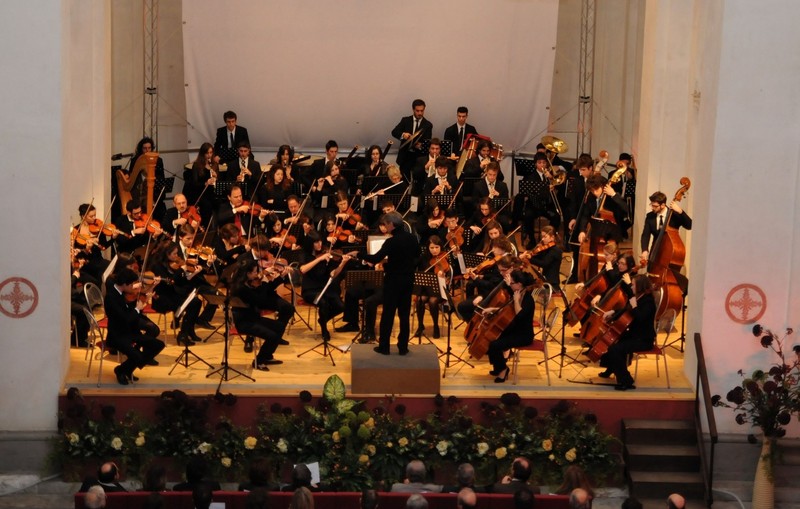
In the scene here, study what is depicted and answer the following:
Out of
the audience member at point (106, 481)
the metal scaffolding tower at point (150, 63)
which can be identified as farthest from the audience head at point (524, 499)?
the metal scaffolding tower at point (150, 63)

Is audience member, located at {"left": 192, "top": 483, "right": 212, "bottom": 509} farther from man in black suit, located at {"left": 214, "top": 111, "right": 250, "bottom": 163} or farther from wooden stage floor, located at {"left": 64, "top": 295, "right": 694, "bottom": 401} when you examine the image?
man in black suit, located at {"left": 214, "top": 111, "right": 250, "bottom": 163}

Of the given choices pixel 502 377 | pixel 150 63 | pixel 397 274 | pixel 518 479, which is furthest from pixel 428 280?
pixel 150 63

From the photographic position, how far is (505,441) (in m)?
13.7

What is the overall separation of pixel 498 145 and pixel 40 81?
7386 mm

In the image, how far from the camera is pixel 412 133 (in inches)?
776

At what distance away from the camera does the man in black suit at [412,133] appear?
63.7ft

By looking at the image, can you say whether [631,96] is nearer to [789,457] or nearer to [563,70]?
[563,70]

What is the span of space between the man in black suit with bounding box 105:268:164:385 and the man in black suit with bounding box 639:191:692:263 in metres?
5.07

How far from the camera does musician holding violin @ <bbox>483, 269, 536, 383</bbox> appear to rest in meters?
14.0

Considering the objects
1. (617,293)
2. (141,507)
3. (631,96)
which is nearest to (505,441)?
(617,293)

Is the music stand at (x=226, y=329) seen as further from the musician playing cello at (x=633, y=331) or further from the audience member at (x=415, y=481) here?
the musician playing cello at (x=633, y=331)

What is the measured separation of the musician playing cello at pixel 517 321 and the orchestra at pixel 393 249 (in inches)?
0.6

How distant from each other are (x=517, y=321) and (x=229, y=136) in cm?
709

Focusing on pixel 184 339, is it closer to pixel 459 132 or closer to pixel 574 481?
pixel 574 481
